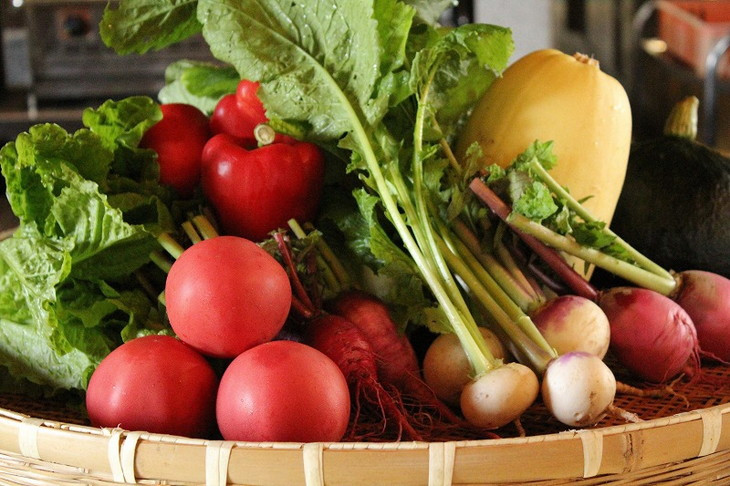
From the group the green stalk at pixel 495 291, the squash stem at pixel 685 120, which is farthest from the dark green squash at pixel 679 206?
the green stalk at pixel 495 291

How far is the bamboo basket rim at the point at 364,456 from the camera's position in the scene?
2.18 ft

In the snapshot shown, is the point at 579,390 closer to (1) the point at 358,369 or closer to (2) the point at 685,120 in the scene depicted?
(1) the point at 358,369

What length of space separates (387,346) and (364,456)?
249 mm

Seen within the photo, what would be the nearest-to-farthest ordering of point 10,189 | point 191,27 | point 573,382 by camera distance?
point 573,382 < point 10,189 < point 191,27

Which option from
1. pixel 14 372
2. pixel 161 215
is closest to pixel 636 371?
pixel 161 215

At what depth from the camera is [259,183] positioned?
0.99 metres

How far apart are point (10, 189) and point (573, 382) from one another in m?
0.62

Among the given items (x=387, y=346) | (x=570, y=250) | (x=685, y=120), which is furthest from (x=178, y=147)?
(x=685, y=120)

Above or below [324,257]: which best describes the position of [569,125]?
above

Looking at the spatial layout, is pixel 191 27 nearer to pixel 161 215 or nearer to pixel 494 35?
pixel 161 215

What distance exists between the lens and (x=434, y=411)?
884 millimetres

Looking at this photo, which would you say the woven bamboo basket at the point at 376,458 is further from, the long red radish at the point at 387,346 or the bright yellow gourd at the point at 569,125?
the bright yellow gourd at the point at 569,125

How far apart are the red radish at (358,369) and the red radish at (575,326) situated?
0.17 metres

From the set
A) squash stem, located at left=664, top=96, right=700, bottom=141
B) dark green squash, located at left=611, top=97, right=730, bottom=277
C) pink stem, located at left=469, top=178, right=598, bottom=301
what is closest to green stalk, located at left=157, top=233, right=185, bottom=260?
pink stem, located at left=469, top=178, right=598, bottom=301
